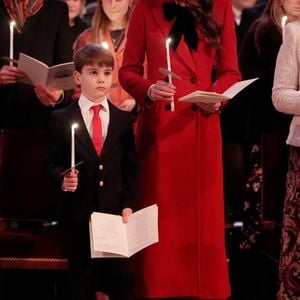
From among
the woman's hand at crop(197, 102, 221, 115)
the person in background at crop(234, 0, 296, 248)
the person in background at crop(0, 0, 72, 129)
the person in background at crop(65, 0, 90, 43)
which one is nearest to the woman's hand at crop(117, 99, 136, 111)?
the person in background at crop(0, 0, 72, 129)

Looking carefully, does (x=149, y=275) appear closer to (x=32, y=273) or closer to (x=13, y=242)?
(x=13, y=242)

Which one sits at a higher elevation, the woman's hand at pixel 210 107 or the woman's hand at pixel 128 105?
the woman's hand at pixel 128 105

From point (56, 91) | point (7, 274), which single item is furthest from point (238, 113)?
point (7, 274)

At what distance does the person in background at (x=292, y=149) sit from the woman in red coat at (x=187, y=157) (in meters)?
0.26

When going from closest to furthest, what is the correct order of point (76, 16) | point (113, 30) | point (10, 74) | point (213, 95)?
point (213, 95) < point (10, 74) < point (113, 30) < point (76, 16)

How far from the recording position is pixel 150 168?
3.64 meters

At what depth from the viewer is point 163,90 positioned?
3307 mm

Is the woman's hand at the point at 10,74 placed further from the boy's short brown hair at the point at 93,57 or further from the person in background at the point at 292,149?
the person in background at the point at 292,149

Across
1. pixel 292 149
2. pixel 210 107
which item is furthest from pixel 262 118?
pixel 210 107

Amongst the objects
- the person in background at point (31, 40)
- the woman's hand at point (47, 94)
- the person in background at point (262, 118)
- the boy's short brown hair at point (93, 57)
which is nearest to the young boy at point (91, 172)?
the boy's short brown hair at point (93, 57)

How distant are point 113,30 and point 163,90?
1.41 metres

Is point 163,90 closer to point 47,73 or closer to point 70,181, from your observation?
point 70,181

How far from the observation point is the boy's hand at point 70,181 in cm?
328

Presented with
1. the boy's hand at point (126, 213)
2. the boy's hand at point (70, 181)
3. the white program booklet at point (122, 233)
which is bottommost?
the white program booklet at point (122, 233)
